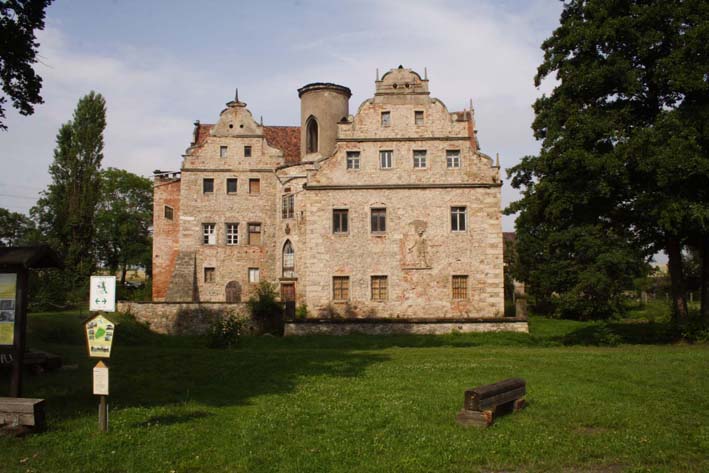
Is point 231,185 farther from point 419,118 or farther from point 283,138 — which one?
point 419,118

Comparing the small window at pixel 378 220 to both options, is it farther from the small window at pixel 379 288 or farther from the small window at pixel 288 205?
the small window at pixel 288 205

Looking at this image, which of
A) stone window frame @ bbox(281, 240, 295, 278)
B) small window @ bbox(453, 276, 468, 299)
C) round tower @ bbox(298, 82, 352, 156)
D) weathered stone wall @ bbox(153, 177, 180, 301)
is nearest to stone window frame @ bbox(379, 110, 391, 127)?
round tower @ bbox(298, 82, 352, 156)

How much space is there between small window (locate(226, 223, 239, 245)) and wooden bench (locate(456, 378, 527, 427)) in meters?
29.9

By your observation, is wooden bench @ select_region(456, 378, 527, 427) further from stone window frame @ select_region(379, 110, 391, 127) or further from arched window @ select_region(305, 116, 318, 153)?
arched window @ select_region(305, 116, 318, 153)

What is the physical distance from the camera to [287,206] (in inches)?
1455

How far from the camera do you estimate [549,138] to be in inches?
864

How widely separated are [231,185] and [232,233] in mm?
2864

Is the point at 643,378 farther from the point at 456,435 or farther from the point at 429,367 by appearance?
the point at 456,435

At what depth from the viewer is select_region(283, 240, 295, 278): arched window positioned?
36469 mm

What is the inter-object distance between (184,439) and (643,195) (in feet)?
54.0

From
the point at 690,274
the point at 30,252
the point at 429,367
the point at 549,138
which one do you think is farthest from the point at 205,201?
the point at 690,274

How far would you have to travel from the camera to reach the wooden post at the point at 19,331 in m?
9.77

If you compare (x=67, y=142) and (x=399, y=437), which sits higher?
(x=67, y=142)

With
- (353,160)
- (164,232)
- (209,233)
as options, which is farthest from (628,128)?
(164,232)
